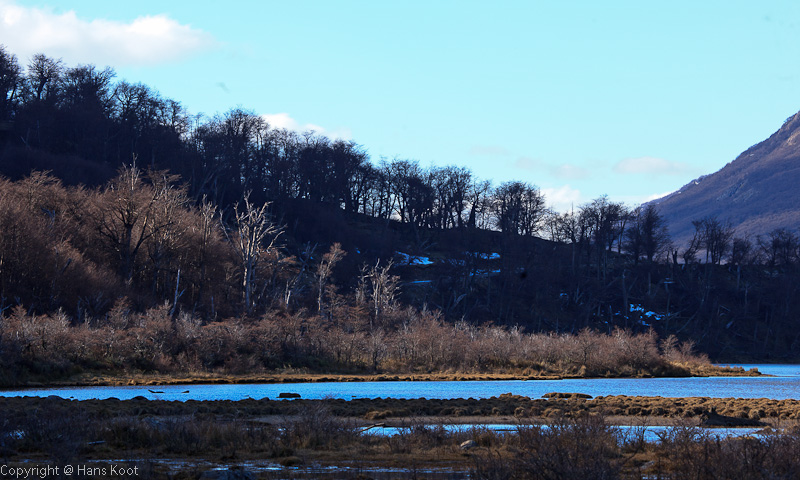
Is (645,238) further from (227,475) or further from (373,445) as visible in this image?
(227,475)

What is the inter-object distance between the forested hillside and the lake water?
8.02 metres

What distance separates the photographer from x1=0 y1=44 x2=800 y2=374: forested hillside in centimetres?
6419

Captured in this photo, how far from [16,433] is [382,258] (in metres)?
94.8

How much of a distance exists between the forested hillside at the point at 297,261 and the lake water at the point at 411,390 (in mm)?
8023

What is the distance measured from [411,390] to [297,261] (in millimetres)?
59799

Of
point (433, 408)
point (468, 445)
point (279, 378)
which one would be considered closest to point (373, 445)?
point (468, 445)

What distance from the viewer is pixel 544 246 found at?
132 m

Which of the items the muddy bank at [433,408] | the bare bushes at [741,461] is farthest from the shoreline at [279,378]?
the bare bushes at [741,461]

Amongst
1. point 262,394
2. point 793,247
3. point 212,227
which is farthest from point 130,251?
point 793,247

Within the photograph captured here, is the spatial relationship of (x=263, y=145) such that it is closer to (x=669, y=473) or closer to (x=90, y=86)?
(x=90, y=86)

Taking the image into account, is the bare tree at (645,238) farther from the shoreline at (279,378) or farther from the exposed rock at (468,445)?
the exposed rock at (468,445)

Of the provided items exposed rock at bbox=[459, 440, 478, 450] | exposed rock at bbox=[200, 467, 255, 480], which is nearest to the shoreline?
exposed rock at bbox=[459, 440, 478, 450]

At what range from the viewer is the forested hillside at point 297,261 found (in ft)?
211

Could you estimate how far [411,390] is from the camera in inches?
1949
